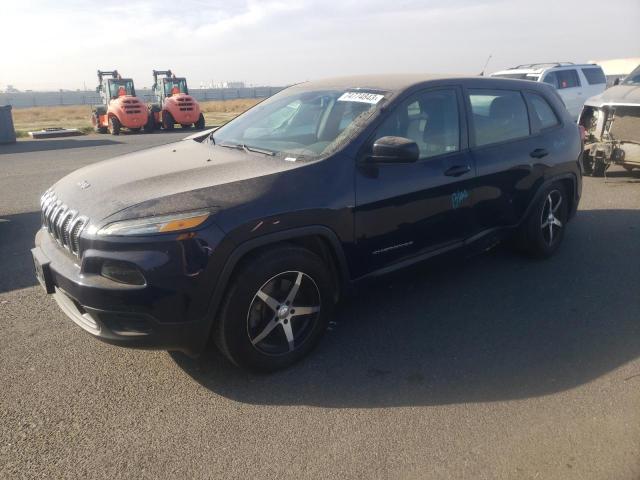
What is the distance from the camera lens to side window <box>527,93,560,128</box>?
4.88 metres

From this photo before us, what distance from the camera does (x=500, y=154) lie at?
4305mm

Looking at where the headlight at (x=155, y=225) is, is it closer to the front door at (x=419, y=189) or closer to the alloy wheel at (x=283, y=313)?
the alloy wheel at (x=283, y=313)

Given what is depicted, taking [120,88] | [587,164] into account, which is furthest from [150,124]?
[587,164]

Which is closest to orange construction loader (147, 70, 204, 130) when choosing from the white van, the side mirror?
the white van

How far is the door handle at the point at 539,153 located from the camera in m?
4.62

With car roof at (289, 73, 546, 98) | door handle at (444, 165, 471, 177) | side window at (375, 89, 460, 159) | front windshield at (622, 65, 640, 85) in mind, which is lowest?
door handle at (444, 165, 471, 177)

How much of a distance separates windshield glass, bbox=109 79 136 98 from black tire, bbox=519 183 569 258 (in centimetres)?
2072

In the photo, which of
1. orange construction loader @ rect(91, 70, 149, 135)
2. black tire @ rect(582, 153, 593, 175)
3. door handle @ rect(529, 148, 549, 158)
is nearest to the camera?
door handle @ rect(529, 148, 549, 158)

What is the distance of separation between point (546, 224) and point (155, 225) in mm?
3839

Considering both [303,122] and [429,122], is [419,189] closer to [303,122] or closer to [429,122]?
[429,122]

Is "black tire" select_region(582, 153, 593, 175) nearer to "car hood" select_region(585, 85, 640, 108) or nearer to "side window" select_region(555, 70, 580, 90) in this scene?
"car hood" select_region(585, 85, 640, 108)

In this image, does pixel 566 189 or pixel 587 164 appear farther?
pixel 587 164

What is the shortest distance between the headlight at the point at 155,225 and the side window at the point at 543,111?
3.59 meters

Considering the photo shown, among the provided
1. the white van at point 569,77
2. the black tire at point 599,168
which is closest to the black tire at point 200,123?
the white van at point 569,77
